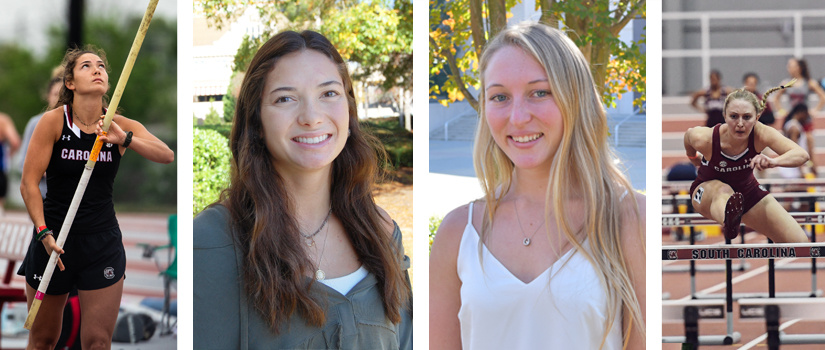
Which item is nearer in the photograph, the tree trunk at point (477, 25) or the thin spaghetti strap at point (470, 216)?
the thin spaghetti strap at point (470, 216)

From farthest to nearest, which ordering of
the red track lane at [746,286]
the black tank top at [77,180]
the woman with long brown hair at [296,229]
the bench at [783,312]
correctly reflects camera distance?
the bench at [783,312] → the red track lane at [746,286] → the black tank top at [77,180] → the woman with long brown hair at [296,229]

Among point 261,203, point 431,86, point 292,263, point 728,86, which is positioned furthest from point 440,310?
point 728,86

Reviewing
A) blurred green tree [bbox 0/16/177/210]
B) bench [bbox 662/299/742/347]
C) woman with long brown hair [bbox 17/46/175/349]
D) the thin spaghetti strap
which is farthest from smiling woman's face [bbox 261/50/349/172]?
bench [bbox 662/299/742/347]

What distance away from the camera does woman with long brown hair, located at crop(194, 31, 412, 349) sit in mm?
2305

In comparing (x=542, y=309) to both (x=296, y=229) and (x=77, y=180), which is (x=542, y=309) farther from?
(x=77, y=180)

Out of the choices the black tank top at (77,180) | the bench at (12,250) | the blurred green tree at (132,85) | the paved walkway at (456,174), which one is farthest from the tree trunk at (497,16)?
the bench at (12,250)

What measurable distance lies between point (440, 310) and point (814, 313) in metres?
2.04

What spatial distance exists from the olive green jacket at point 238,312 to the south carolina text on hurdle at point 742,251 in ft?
4.95

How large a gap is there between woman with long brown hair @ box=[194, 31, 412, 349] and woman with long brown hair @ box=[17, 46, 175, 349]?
760 mm

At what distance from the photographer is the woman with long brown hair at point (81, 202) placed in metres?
2.84

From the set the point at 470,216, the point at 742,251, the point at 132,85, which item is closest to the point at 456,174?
the point at 470,216

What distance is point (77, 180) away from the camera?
2.85 m

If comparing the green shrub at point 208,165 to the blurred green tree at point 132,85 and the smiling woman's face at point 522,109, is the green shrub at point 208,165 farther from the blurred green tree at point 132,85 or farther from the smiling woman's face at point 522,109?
the smiling woman's face at point 522,109

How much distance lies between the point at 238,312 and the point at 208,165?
2.98 feet
